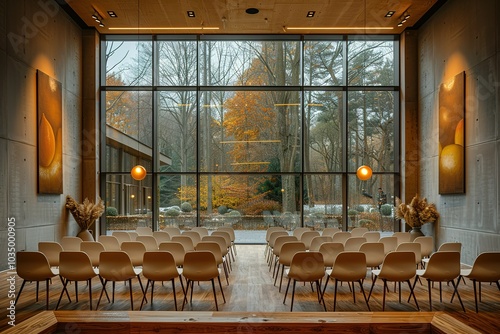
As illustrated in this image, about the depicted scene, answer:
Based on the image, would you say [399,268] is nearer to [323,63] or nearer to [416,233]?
[416,233]

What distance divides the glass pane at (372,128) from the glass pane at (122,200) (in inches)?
245

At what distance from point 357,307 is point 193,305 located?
217 centimetres

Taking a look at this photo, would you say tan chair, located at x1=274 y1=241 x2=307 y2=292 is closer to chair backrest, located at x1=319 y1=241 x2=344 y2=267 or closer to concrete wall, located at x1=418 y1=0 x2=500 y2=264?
chair backrest, located at x1=319 y1=241 x2=344 y2=267

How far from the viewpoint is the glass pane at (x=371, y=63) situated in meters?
13.1

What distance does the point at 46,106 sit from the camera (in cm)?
1028

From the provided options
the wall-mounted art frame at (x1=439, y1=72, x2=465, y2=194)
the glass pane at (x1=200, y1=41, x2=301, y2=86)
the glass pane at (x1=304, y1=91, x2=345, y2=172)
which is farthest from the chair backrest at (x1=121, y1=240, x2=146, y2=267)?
the glass pane at (x1=200, y1=41, x2=301, y2=86)

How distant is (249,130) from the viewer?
A: 1319 centimetres

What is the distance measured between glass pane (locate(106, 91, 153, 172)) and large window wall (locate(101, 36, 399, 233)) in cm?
3

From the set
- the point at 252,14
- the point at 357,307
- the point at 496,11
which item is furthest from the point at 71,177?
the point at 496,11

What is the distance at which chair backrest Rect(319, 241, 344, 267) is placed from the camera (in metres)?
6.71

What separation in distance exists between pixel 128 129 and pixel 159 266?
8.08 meters

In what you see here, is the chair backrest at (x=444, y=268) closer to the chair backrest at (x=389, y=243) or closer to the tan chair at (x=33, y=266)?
the chair backrest at (x=389, y=243)

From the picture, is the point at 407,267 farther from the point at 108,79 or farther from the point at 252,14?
the point at 108,79

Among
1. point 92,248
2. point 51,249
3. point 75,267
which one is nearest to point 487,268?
point 75,267
